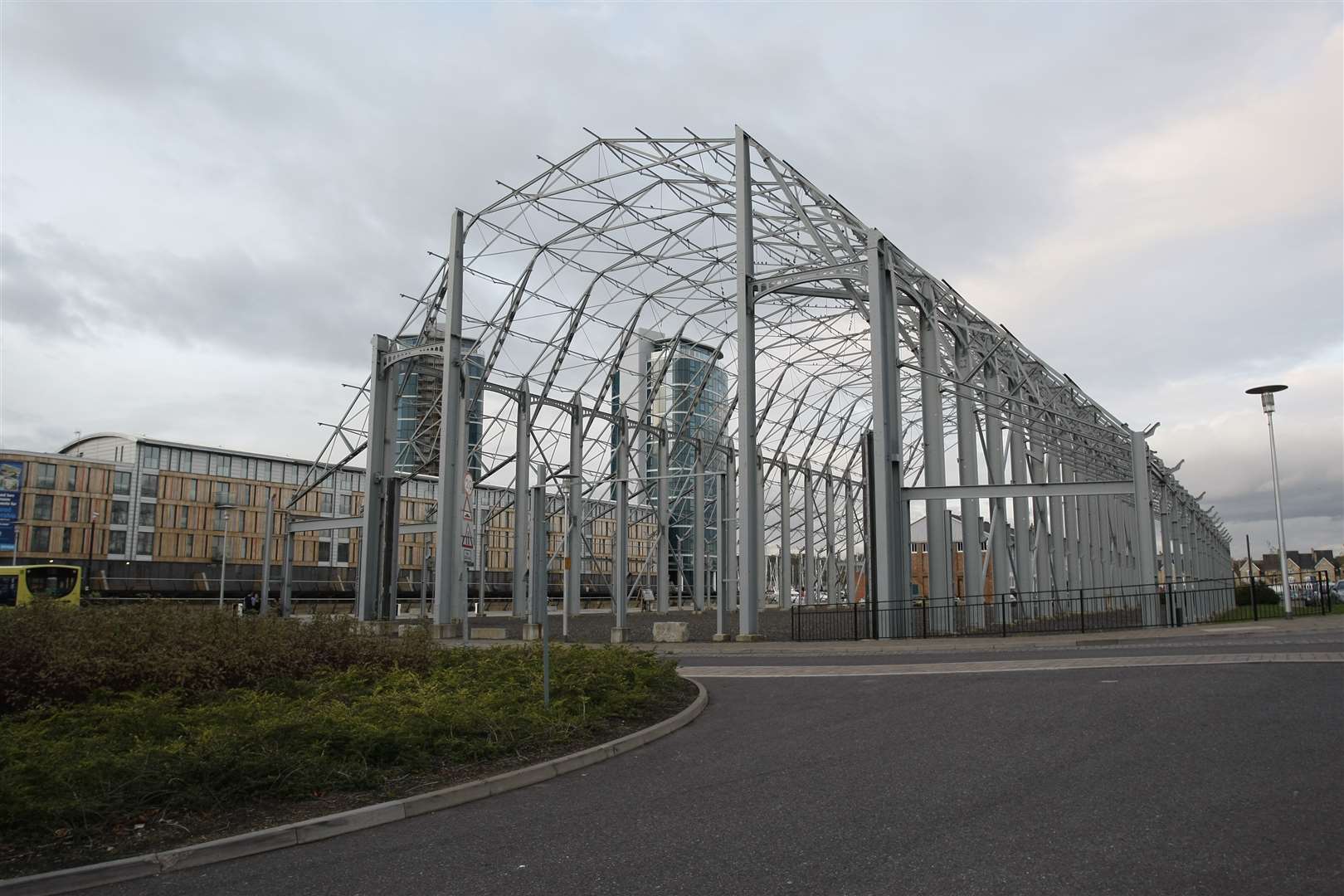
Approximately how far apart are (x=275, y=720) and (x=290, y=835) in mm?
2630

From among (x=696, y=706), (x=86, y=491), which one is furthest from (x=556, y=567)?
(x=696, y=706)

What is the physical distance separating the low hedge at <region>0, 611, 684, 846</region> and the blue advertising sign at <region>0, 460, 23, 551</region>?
29680 mm

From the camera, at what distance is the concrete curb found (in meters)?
6.55

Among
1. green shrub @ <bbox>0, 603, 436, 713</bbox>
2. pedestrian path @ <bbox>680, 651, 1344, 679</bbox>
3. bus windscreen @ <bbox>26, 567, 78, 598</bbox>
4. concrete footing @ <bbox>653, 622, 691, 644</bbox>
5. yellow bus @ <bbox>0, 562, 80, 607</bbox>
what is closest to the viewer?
green shrub @ <bbox>0, 603, 436, 713</bbox>

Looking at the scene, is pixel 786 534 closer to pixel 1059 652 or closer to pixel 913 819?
pixel 1059 652

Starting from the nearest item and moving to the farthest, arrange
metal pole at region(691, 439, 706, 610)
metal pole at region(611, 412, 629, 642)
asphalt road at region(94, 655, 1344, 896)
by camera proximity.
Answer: asphalt road at region(94, 655, 1344, 896) → metal pole at region(611, 412, 629, 642) → metal pole at region(691, 439, 706, 610)

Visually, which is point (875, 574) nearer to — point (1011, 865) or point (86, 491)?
point (1011, 865)

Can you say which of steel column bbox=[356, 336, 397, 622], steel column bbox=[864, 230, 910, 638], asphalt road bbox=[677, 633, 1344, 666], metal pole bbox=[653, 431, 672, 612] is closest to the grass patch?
asphalt road bbox=[677, 633, 1344, 666]

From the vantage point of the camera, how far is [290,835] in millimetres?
7543

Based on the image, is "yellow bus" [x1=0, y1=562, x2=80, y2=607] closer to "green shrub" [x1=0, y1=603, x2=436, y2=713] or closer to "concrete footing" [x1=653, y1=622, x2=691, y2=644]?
"concrete footing" [x1=653, y1=622, x2=691, y2=644]

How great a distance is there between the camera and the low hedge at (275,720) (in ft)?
26.4

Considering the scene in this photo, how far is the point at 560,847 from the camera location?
716 centimetres

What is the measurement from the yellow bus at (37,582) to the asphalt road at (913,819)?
3759cm

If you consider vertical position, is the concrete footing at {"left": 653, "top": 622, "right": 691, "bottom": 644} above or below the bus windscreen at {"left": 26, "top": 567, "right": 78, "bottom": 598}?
below
